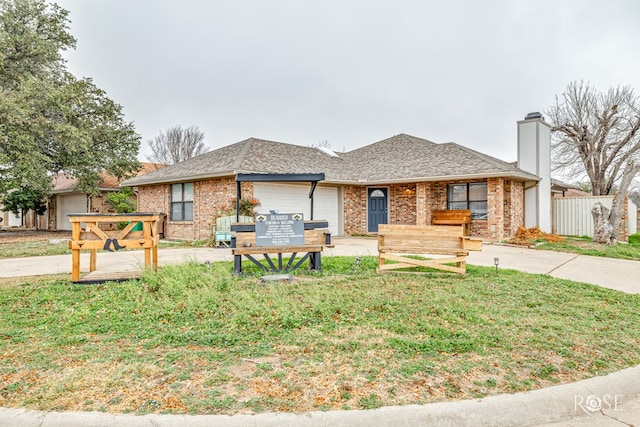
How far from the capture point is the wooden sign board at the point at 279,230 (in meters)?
7.31

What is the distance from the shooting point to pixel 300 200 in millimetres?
15430

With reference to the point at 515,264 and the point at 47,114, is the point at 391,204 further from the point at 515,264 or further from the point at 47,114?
the point at 47,114

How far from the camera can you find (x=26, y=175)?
1563cm

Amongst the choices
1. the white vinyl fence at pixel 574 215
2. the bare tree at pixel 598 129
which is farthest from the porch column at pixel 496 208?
the bare tree at pixel 598 129

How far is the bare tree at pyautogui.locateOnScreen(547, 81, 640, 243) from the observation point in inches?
961

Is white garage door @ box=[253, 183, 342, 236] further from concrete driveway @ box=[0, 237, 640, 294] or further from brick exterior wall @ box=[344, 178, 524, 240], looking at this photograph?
concrete driveway @ box=[0, 237, 640, 294]

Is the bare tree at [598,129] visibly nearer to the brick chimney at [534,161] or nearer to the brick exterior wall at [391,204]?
the brick chimney at [534,161]

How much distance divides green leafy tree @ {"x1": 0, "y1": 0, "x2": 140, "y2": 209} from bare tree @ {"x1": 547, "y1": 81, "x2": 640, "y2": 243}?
2803 cm

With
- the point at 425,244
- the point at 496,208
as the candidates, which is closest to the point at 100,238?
the point at 425,244

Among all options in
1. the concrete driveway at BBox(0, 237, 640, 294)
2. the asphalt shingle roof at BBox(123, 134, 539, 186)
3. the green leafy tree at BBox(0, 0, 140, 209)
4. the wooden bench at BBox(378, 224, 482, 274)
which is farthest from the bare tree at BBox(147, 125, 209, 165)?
the wooden bench at BBox(378, 224, 482, 274)

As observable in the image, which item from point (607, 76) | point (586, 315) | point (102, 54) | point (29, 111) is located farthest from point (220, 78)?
point (607, 76)

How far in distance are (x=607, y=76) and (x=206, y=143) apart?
31682 mm

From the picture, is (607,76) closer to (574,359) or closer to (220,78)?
(220,78)

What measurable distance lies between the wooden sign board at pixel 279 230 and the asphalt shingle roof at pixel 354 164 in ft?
20.2
